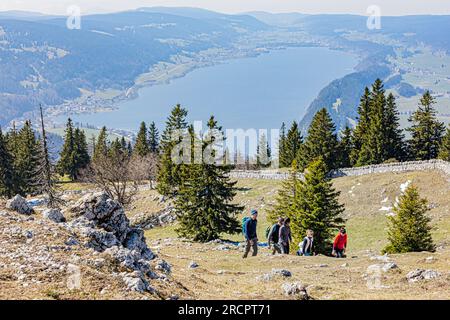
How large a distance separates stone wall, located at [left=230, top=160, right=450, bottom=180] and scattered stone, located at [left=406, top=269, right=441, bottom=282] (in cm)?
3455

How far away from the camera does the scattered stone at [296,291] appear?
15.0 metres

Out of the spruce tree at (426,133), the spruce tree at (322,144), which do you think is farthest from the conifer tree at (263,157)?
the spruce tree at (426,133)

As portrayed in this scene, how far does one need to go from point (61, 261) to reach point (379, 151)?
204 ft

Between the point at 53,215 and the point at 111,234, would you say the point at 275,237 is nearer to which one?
the point at 111,234

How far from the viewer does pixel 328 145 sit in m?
69.2

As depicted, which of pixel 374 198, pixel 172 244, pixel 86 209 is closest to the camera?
pixel 86 209

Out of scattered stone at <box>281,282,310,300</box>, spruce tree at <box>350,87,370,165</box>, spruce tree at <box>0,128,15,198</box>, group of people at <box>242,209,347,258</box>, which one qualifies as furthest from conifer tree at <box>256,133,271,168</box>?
scattered stone at <box>281,282,310,300</box>

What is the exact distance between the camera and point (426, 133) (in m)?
67.2

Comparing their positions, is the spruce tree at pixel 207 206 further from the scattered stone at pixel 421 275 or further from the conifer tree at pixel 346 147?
the conifer tree at pixel 346 147

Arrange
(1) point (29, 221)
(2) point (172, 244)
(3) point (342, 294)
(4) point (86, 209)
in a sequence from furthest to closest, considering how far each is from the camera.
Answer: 1. (2) point (172, 244)
2. (4) point (86, 209)
3. (1) point (29, 221)
4. (3) point (342, 294)

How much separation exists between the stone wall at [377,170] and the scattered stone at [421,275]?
1360 inches

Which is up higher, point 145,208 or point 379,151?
point 379,151

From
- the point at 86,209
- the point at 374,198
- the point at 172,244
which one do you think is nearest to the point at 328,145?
the point at 374,198
